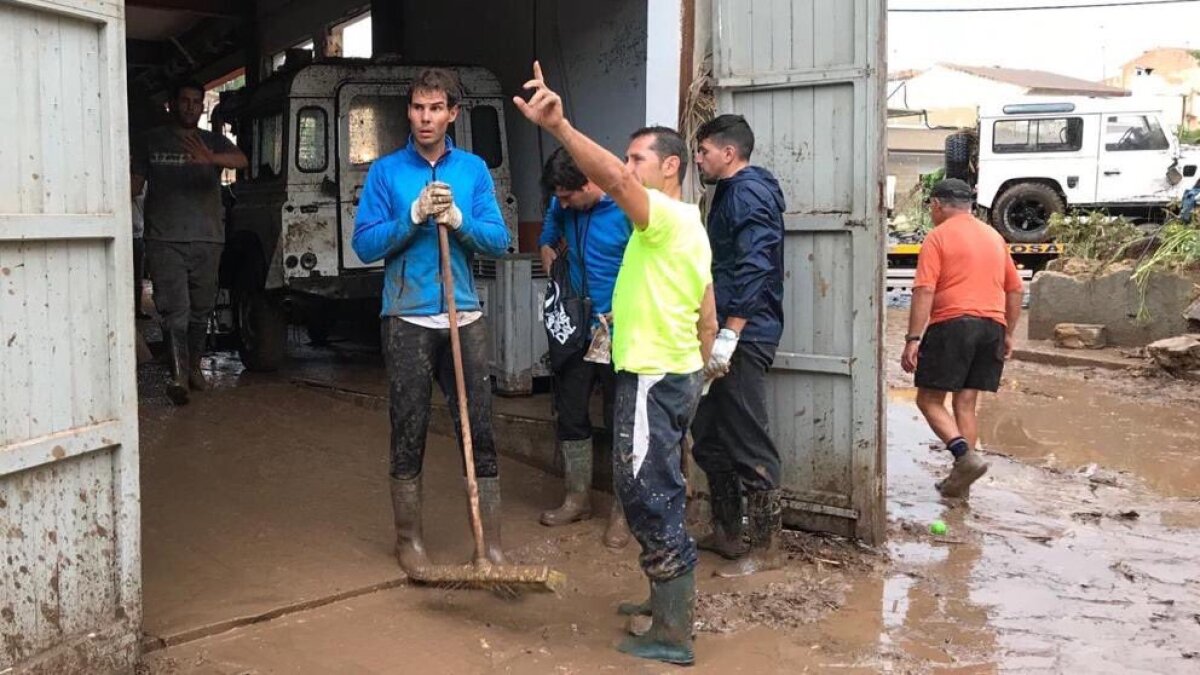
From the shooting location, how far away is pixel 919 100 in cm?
3850

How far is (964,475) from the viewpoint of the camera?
18.7ft

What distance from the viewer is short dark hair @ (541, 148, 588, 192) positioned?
4.54 m

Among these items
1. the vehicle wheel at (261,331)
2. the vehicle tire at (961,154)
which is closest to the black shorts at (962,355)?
the vehicle wheel at (261,331)

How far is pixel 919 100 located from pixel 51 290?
3880 centimetres

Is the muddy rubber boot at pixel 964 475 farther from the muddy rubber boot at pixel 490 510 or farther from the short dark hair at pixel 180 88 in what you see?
the short dark hair at pixel 180 88

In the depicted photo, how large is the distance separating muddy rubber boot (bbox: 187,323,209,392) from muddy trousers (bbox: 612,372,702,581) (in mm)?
4641

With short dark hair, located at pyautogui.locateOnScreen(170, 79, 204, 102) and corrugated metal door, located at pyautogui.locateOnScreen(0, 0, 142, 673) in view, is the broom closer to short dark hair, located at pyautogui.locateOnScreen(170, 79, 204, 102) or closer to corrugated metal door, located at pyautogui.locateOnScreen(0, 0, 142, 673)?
corrugated metal door, located at pyautogui.locateOnScreen(0, 0, 142, 673)

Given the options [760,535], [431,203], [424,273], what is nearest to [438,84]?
[431,203]

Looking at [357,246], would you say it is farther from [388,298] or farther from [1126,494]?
[1126,494]

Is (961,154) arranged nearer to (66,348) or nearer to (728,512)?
(728,512)

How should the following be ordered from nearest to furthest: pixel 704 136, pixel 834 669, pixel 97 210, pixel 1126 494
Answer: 1. pixel 97 210
2. pixel 834 669
3. pixel 704 136
4. pixel 1126 494

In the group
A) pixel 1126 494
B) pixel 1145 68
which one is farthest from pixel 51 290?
pixel 1145 68

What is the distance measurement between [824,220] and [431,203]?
1833 mm

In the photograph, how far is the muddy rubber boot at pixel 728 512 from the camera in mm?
4570
